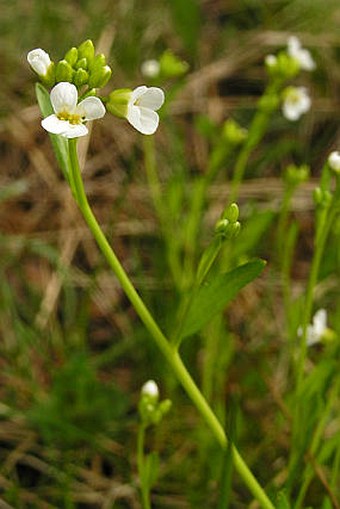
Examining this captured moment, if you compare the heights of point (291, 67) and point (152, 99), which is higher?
point (291, 67)

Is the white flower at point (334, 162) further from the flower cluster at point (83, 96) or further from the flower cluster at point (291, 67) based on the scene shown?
the flower cluster at point (291, 67)

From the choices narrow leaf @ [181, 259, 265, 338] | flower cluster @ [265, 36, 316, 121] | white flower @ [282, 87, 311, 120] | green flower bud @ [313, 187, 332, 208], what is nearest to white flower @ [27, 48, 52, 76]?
narrow leaf @ [181, 259, 265, 338]

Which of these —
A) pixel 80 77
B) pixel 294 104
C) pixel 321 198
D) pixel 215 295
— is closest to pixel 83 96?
pixel 80 77

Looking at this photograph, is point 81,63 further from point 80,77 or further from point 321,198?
point 321,198

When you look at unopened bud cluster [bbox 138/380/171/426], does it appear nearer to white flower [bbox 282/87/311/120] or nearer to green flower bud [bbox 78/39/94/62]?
green flower bud [bbox 78/39/94/62]

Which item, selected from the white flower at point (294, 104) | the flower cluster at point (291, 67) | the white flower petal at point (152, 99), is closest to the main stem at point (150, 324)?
the white flower petal at point (152, 99)

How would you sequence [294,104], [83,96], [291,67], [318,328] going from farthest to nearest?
[294,104] → [291,67] → [318,328] → [83,96]
